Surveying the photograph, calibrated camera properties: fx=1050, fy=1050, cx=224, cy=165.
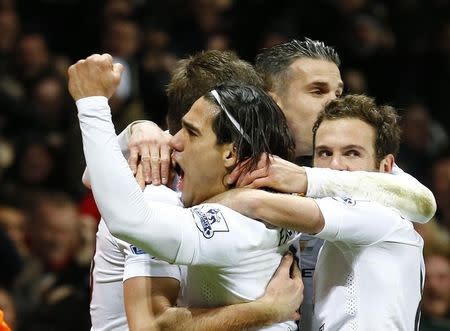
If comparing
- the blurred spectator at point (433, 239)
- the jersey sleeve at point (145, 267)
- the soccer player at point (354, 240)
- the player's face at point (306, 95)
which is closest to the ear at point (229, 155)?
the soccer player at point (354, 240)

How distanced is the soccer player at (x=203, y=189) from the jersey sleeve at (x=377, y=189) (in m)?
0.14

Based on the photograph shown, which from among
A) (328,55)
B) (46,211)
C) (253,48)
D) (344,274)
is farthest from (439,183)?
(344,274)

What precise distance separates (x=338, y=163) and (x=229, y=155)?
54 cm

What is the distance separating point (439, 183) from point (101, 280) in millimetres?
5403

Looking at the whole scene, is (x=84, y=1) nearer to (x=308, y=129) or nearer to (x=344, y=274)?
(x=308, y=129)

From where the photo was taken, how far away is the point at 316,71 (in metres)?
4.09

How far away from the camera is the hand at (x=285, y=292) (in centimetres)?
311

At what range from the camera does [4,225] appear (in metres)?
6.98

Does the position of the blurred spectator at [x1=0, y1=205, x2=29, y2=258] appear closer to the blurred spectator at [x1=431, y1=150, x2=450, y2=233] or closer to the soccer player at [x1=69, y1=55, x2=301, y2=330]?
the blurred spectator at [x1=431, y1=150, x2=450, y2=233]

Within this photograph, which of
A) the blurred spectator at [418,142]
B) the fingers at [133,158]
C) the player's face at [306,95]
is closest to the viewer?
the fingers at [133,158]

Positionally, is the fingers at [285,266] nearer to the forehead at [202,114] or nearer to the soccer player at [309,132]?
the soccer player at [309,132]

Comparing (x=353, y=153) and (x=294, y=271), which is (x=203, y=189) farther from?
(x=353, y=153)

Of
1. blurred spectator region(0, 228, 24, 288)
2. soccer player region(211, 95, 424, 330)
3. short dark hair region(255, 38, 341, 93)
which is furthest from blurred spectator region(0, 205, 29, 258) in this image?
soccer player region(211, 95, 424, 330)

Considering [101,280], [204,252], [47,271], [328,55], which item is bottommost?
[47,271]
